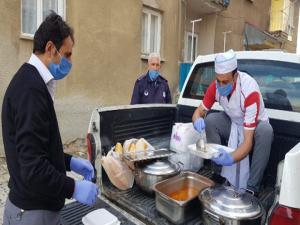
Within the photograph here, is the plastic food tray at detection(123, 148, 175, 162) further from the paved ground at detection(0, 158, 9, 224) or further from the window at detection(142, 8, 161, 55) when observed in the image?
the window at detection(142, 8, 161, 55)

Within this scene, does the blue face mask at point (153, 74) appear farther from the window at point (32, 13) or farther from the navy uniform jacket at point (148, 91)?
the window at point (32, 13)

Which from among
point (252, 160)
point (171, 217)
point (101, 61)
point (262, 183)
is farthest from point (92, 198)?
point (101, 61)

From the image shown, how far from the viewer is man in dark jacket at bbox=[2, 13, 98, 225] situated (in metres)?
1.34

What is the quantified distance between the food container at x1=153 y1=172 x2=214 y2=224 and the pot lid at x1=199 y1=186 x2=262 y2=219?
141 mm

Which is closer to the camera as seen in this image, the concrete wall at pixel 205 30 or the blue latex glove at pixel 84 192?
the blue latex glove at pixel 84 192

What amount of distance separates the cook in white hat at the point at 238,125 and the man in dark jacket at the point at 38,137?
51.4 inches

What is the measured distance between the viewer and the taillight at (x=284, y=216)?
1.33m

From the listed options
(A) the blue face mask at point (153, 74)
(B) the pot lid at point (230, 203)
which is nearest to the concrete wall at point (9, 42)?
(A) the blue face mask at point (153, 74)

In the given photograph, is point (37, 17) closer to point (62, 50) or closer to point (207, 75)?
point (207, 75)

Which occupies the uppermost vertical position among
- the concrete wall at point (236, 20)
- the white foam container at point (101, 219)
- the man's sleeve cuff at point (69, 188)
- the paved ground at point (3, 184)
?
the concrete wall at point (236, 20)

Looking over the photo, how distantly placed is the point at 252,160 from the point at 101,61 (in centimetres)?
506

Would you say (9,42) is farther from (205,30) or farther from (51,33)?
(205,30)

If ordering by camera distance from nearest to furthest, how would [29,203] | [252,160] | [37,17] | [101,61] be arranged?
[29,203], [252,160], [37,17], [101,61]

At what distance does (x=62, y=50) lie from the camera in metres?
1.54
